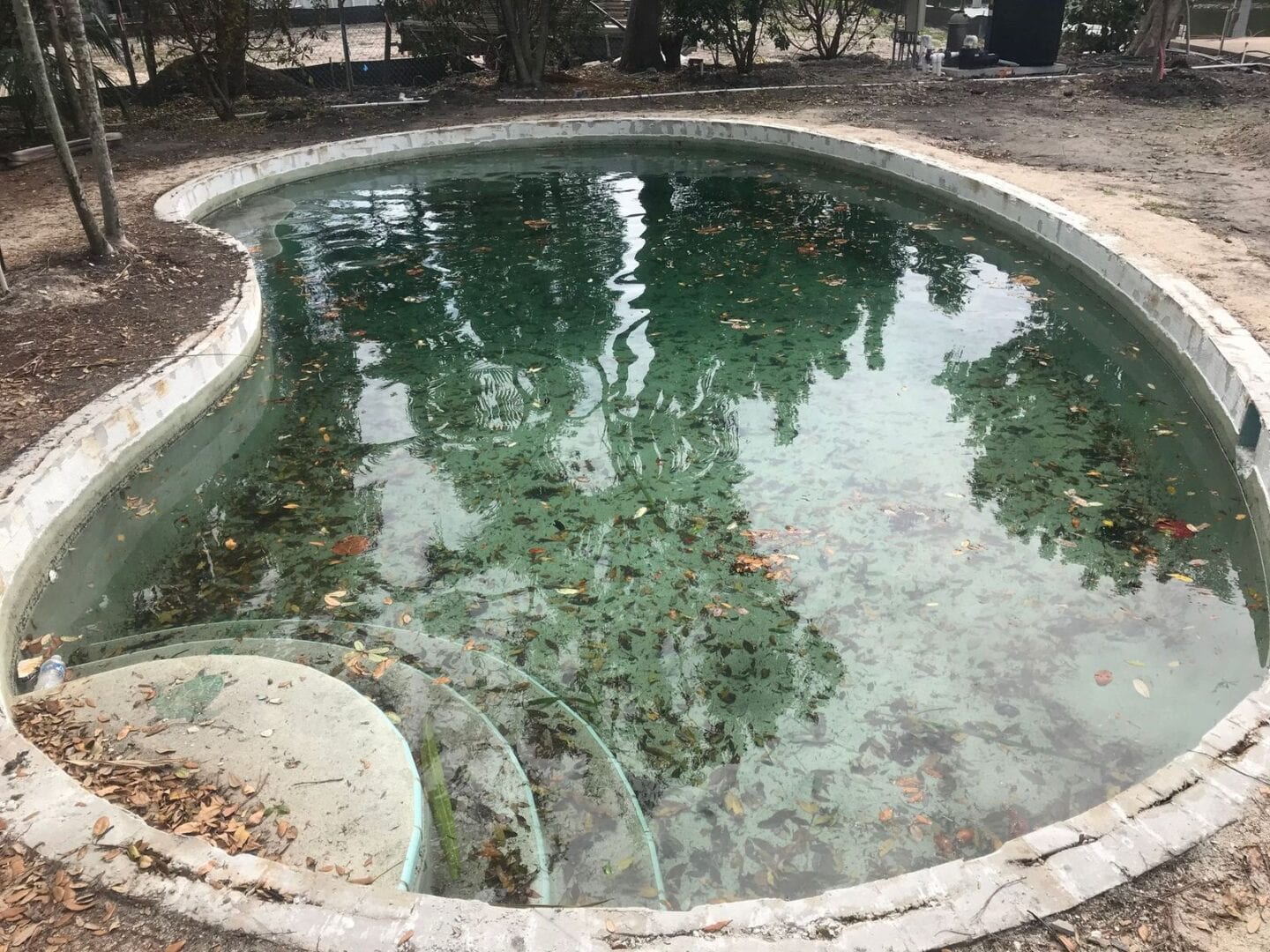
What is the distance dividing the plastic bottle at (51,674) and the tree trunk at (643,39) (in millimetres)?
16448

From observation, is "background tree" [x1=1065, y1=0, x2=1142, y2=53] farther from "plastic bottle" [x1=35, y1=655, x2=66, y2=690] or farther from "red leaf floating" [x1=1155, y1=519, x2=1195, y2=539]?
"plastic bottle" [x1=35, y1=655, x2=66, y2=690]

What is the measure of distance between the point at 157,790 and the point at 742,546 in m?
2.82

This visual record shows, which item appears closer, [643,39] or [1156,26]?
[1156,26]

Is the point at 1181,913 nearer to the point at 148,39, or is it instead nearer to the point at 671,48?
the point at 148,39

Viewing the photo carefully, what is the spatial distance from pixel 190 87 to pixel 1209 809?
1746 cm

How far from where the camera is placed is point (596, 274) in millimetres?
8852

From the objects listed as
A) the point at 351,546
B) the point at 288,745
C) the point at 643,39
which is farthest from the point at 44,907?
the point at 643,39

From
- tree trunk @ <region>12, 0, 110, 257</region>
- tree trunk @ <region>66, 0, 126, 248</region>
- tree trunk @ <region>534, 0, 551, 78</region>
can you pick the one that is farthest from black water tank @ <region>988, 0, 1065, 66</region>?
tree trunk @ <region>12, 0, 110, 257</region>

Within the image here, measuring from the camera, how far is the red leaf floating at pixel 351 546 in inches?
188

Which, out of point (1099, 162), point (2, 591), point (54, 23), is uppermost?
point (54, 23)

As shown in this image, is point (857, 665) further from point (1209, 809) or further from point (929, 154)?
point (929, 154)

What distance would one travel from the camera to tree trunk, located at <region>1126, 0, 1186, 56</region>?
15.1 metres

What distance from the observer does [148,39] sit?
14.2 metres

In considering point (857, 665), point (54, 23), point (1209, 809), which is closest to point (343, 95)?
point (54, 23)
